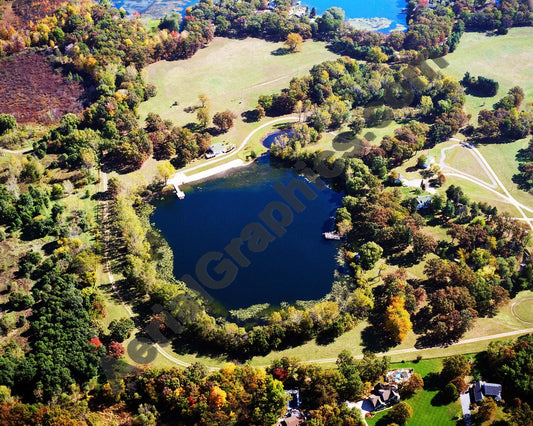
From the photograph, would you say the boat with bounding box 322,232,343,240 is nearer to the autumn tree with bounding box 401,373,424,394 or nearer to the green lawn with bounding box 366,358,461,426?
the autumn tree with bounding box 401,373,424,394

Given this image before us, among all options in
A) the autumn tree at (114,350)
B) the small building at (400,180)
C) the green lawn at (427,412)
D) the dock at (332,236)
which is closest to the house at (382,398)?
the green lawn at (427,412)

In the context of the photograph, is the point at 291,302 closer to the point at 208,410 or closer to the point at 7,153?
the point at 208,410

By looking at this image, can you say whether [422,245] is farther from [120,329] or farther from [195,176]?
[120,329]

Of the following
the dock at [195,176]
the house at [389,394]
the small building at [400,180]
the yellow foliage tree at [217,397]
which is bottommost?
the house at [389,394]

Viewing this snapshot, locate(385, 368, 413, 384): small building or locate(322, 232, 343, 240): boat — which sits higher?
locate(322, 232, 343, 240): boat

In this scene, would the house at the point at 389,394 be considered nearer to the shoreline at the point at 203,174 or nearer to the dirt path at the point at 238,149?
the shoreline at the point at 203,174

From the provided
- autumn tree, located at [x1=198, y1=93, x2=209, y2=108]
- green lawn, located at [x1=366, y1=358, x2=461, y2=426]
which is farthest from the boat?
Answer: autumn tree, located at [x1=198, y1=93, x2=209, y2=108]

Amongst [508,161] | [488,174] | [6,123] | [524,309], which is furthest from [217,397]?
[6,123]
